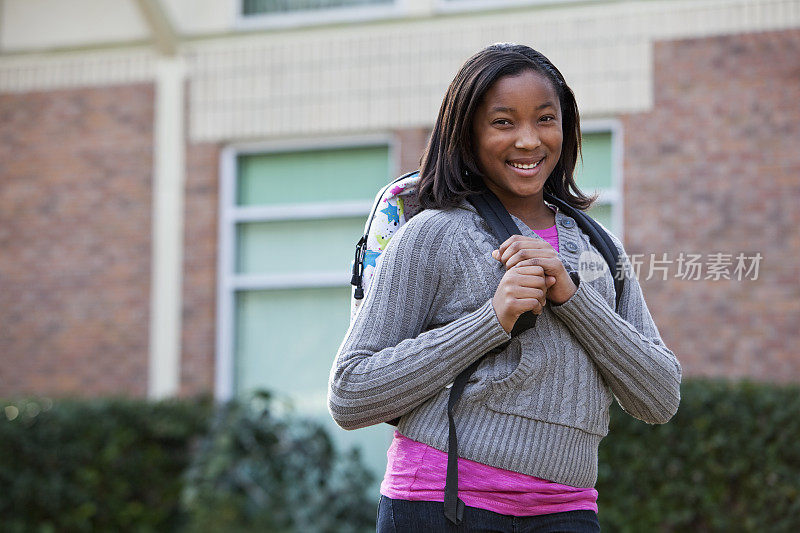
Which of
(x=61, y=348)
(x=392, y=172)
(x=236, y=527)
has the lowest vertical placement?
(x=236, y=527)

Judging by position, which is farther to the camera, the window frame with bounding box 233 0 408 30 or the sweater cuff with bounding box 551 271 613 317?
the window frame with bounding box 233 0 408 30

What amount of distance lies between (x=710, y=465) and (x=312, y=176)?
3.87 metres

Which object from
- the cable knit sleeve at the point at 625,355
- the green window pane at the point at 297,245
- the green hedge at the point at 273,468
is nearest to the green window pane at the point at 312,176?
the green window pane at the point at 297,245

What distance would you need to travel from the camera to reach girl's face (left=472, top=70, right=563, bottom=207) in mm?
2330

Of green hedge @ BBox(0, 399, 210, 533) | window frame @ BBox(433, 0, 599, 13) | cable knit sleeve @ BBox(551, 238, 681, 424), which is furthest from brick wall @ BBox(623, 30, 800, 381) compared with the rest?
cable knit sleeve @ BBox(551, 238, 681, 424)

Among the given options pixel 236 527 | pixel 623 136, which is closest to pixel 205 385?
pixel 236 527

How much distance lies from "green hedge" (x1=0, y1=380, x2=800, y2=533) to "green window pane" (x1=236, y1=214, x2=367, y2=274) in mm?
1189

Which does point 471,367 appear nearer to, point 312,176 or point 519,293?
point 519,293

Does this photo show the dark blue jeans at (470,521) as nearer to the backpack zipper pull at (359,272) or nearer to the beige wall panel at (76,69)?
the backpack zipper pull at (359,272)

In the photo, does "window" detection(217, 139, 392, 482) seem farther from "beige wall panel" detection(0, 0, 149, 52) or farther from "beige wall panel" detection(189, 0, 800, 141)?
"beige wall panel" detection(0, 0, 149, 52)

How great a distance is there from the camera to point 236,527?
25.1 ft

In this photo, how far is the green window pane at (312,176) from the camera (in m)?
8.73

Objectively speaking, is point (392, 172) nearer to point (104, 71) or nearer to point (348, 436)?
point (348, 436)

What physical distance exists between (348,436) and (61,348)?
256cm
